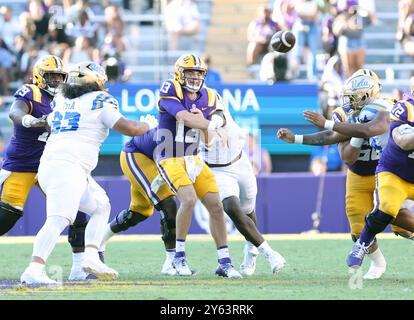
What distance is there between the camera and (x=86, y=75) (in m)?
8.75

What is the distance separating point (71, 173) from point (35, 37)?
10309 mm

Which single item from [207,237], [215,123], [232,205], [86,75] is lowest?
[207,237]

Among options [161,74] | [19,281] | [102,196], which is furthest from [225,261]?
[161,74]

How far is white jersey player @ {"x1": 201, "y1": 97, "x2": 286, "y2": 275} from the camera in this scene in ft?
31.1

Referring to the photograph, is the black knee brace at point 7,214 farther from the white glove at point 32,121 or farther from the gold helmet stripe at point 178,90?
the gold helmet stripe at point 178,90

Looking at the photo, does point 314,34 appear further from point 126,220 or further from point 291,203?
point 126,220

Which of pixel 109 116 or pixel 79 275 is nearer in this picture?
pixel 109 116

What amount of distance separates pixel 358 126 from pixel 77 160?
2361 millimetres

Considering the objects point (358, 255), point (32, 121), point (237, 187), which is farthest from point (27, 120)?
point (358, 255)

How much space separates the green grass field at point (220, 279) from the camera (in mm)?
7805

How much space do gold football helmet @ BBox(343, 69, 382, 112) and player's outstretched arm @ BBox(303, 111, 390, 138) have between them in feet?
1.31

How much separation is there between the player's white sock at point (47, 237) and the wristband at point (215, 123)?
1751mm

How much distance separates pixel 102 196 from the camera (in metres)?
9.02

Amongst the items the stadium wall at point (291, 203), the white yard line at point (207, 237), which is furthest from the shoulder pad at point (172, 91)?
the stadium wall at point (291, 203)
